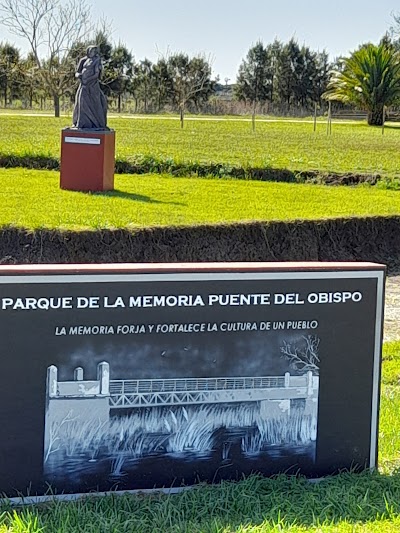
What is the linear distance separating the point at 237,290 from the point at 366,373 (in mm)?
670

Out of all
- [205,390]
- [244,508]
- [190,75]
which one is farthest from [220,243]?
[190,75]

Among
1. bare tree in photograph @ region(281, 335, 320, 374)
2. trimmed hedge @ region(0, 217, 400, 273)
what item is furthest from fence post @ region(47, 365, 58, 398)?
trimmed hedge @ region(0, 217, 400, 273)

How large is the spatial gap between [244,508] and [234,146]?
2053 centimetres

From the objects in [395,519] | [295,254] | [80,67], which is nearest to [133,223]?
[295,254]

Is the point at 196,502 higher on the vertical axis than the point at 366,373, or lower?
lower

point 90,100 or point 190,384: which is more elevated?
point 90,100

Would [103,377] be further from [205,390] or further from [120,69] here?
[120,69]

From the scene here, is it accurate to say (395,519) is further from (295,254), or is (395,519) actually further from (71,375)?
(295,254)

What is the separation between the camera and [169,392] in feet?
11.0

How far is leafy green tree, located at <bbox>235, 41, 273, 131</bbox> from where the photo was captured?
60750 mm

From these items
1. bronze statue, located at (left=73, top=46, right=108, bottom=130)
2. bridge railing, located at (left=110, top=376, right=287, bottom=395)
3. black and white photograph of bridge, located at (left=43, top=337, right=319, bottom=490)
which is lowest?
black and white photograph of bridge, located at (left=43, top=337, right=319, bottom=490)

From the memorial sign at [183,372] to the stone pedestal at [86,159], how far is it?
967 cm

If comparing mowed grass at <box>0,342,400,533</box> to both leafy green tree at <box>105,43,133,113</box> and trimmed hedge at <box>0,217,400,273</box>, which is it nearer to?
trimmed hedge at <box>0,217,400,273</box>

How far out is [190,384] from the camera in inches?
133
